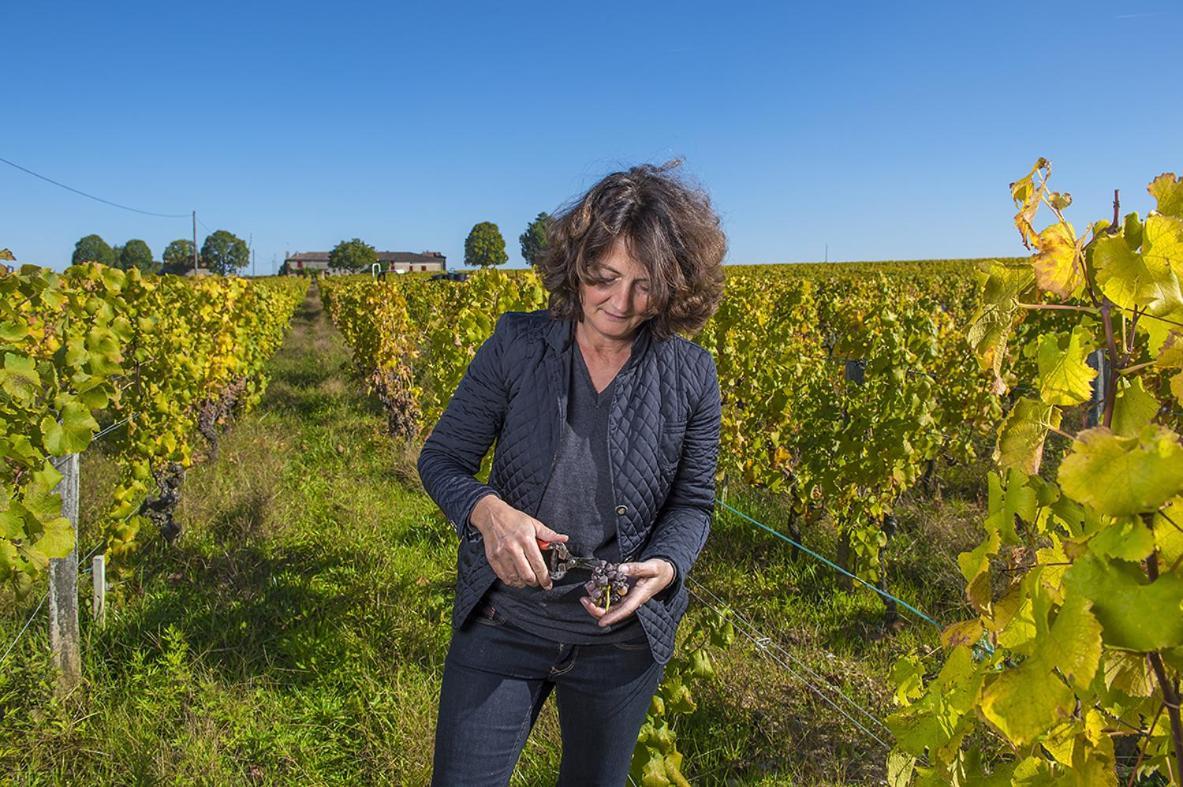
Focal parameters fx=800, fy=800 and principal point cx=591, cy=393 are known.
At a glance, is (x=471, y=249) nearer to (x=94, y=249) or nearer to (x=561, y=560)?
(x=94, y=249)

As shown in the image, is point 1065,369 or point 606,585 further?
point 606,585

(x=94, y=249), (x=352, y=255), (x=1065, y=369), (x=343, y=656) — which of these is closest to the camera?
(x=1065, y=369)

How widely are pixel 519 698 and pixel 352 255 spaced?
85.4 meters

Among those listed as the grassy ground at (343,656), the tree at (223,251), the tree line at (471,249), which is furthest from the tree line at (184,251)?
the grassy ground at (343,656)

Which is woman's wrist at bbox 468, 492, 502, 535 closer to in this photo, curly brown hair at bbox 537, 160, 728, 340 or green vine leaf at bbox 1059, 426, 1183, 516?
curly brown hair at bbox 537, 160, 728, 340

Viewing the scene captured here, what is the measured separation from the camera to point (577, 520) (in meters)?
1.51

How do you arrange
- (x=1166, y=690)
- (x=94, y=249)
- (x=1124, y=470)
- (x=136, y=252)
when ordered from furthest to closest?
(x=136, y=252) < (x=94, y=249) < (x=1166, y=690) < (x=1124, y=470)

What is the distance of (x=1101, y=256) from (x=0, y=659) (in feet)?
12.1

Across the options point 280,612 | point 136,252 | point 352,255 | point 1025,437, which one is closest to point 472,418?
point 1025,437

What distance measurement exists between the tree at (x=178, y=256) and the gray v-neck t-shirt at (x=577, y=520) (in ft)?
301

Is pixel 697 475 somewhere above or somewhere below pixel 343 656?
above

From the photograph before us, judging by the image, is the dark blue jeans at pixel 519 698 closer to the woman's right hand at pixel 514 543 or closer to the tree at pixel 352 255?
the woman's right hand at pixel 514 543

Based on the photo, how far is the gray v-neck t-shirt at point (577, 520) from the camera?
4.84ft

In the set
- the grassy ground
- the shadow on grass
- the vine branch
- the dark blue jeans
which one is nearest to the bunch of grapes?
the dark blue jeans
